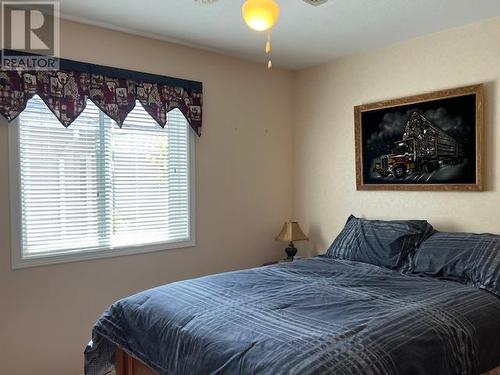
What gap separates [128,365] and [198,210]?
57.4 inches

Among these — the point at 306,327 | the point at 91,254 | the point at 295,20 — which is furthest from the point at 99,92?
the point at 306,327

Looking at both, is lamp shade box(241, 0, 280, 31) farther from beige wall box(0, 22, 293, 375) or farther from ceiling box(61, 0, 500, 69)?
beige wall box(0, 22, 293, 375)

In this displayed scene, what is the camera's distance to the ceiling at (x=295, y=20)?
8.26ft

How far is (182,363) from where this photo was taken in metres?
1.73

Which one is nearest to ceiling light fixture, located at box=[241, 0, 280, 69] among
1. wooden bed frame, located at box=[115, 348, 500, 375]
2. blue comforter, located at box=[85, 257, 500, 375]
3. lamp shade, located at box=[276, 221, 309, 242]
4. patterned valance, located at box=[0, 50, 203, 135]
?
blue comforter, located at box=[85, 257, 500, 375]

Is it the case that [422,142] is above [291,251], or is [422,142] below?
above

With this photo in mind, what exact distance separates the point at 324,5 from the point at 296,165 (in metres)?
1.85

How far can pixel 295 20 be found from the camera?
9.06ft

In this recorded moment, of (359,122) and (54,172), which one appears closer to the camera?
(54,172)

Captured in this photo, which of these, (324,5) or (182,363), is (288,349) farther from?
(324,5)

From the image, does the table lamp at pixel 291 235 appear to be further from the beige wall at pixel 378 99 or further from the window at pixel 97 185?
the window at pixel 97 185

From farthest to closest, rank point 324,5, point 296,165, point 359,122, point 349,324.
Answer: point 296,165 < point 359,122 < point 324,5 < point 349,324

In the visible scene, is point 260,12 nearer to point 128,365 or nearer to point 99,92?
point 99,92

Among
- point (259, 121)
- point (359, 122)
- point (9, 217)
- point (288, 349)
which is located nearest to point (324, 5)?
point (359, 122)
